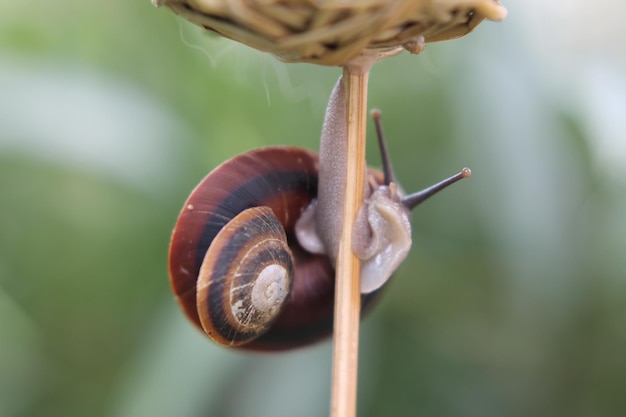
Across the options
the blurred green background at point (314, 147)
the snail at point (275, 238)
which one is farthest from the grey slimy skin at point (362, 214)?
the blurred green background at point (314, 147)

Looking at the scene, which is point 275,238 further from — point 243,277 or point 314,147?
point 314,147

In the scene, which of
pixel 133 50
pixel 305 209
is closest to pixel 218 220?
pixel 305 209

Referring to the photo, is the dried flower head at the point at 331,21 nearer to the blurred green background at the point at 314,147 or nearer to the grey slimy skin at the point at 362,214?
the grey slimy skin at the point at 362,214

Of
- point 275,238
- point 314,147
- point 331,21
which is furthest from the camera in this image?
point 314,147

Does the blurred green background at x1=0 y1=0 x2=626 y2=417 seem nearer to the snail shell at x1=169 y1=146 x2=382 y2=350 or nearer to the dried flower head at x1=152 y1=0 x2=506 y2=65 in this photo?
the snail shell at x1=169 y1=146 x2=382 y2=350

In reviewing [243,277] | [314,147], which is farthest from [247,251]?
[314,147]

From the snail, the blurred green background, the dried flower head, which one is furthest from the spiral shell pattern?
the blurred green background
